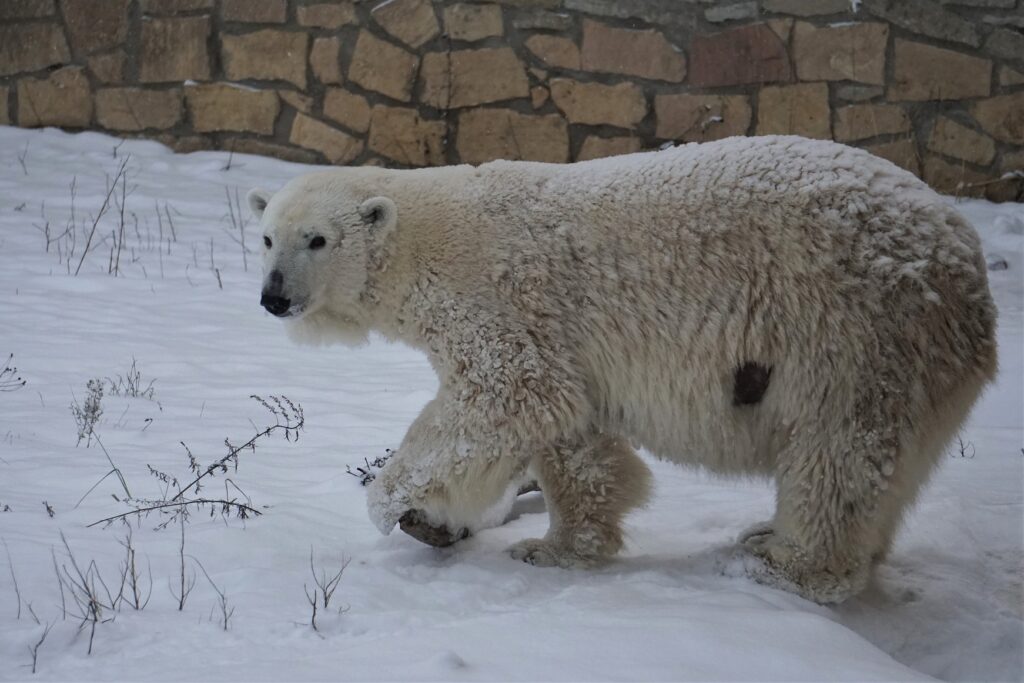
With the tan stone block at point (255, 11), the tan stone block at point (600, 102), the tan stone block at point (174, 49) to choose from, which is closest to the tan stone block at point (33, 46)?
the tan stone block at point (174, 49)

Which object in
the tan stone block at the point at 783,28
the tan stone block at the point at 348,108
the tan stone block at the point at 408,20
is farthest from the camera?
the tan stone block at the point at 348,108

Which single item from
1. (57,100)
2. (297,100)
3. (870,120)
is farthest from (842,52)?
(57,100)

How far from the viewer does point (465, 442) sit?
380cm

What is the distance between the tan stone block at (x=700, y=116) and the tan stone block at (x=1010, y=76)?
193cm

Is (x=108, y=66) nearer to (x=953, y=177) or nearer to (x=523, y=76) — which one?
(x=523, y=76)

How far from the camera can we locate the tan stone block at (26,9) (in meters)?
10.1

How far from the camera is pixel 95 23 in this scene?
9969mm

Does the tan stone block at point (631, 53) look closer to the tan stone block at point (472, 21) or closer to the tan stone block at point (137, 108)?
the tan stone block at point (472, 21)

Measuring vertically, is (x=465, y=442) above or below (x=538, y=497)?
above

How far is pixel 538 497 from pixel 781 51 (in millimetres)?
5386

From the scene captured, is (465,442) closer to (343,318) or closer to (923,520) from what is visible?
(343,318)

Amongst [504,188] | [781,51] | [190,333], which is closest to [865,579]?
[504,188]

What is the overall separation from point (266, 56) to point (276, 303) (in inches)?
253

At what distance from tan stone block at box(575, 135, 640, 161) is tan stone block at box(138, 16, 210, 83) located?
138 inches
